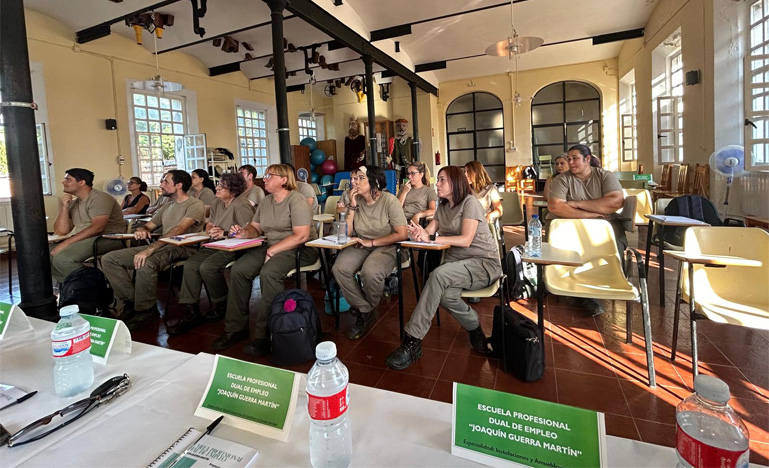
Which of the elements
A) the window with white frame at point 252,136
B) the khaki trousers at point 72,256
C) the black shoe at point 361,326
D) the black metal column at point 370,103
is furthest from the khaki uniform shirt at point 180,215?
the window with white frame at point 252,136

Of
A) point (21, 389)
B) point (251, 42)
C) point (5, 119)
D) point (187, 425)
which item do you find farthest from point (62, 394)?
point (251, 42)

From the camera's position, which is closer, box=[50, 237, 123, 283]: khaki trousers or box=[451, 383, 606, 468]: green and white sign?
box=[451, 383, 606, 468]: green and white sign

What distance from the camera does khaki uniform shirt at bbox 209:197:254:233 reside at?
3.56 meters

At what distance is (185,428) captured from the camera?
85 centimetres

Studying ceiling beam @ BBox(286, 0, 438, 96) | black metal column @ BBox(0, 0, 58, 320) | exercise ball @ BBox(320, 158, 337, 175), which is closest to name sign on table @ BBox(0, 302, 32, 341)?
black metal column @ BBox(0, 0, 58, 320)

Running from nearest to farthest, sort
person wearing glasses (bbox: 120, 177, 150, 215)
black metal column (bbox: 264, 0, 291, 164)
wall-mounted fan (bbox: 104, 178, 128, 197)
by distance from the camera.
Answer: black metal column (bbox: 264, 0, 291, 164)
person wearing glasses (bbox: 120, 177, 150, 215)
wall-mounted fan (bbox: 104, 178, 128, 197)

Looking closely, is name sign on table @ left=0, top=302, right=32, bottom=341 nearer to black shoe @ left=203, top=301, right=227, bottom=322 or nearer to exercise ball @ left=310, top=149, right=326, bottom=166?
black shoe @ left=203, top=301, right=227, bottom=322

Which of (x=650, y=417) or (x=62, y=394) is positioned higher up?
(x=62, y=394)

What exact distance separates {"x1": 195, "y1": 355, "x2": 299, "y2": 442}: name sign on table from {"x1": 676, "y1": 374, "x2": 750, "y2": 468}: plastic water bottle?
26.9 inches

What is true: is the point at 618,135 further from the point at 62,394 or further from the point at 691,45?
the point at 62,394

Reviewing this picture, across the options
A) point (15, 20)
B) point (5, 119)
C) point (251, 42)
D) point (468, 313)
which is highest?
point (251, 42)

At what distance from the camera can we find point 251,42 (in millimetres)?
8422

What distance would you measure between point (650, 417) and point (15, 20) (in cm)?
365

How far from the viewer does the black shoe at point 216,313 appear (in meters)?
3.37
